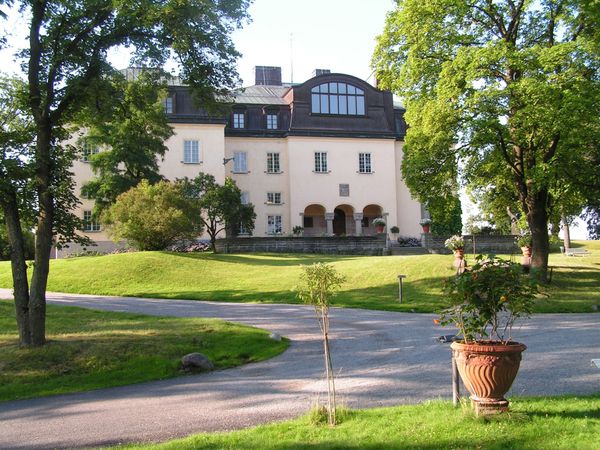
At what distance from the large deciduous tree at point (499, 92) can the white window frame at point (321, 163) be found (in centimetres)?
2484

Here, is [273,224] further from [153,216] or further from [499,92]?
[499,92]

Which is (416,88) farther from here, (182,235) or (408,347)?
(182,235)

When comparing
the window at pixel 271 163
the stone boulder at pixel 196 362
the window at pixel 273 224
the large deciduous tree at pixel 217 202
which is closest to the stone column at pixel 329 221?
the window at pixel 273 224

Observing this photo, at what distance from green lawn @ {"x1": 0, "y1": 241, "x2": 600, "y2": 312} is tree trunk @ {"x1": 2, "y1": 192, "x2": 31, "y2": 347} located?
35.8 feet

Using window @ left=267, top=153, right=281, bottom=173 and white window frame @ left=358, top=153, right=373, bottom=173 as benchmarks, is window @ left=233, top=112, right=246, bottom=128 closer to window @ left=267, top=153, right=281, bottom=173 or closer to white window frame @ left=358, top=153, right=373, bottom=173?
window @ left=267, top=153, right=281, bottom=173

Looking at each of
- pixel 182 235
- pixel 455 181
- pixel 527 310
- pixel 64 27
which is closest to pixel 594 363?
pixel 527 310

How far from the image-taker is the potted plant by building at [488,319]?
5.67 metres

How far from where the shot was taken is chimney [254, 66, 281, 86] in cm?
5656

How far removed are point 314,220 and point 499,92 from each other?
32316 mm

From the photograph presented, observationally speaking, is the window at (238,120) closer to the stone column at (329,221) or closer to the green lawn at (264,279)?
the stone column at (329,221)

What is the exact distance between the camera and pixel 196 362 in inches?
419

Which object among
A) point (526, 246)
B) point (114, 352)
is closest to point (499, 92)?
point (526, 246)

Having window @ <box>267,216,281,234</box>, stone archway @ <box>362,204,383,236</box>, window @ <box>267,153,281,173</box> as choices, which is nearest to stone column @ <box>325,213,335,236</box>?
stone archway @ <box>362,204,383,236</box>

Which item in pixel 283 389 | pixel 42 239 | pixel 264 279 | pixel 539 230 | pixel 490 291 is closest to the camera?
pixel 490 291
